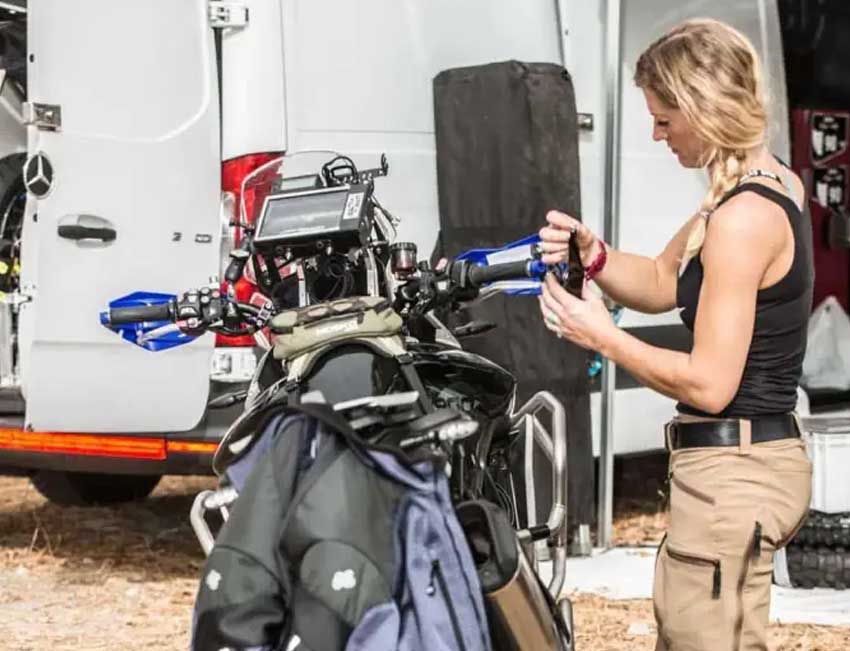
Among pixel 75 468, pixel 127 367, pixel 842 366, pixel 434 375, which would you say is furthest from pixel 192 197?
pixel 842 366

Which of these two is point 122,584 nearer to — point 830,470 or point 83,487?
point 83,487

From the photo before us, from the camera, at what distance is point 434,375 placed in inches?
123

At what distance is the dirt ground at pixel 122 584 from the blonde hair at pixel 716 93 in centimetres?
221

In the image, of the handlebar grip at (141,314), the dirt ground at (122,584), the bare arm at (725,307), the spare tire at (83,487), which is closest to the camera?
the bare arm at (725,307)

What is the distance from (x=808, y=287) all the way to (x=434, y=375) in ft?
A: 2.60

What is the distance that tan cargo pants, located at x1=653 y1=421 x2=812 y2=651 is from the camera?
110 inches

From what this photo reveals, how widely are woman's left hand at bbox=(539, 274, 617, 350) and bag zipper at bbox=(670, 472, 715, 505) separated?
1.09 feet

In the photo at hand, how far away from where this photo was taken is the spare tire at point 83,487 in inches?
263

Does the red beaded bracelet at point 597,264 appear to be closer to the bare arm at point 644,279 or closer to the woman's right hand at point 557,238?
the bare arm at point 644,279

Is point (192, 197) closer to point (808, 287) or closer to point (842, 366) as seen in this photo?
point (808, 287)

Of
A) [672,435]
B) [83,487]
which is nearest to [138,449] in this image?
[83,487]

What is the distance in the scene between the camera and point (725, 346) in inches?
105

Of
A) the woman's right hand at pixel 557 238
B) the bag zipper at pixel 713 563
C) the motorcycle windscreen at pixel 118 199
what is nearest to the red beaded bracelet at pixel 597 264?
the woman's right hand at pixel 557 238

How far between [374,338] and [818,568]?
2.92 metres
